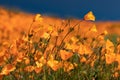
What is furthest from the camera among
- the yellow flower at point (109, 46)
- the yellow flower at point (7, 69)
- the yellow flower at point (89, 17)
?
the yellow flower at point (89, 17)

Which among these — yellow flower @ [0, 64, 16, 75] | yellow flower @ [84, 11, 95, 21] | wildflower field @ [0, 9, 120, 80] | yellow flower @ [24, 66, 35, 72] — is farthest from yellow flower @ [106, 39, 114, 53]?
yellow flower @ [0, 64, 16, 75]

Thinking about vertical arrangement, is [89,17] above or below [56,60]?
above

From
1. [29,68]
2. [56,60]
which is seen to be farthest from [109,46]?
[29,68]

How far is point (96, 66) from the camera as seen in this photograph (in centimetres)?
433

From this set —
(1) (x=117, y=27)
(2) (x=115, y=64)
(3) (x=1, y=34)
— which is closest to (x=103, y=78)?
(2) (x=115, y=64)

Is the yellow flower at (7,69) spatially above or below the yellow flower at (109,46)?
below

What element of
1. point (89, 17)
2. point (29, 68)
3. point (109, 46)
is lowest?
point (29, 68)

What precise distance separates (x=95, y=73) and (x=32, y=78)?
606 mm

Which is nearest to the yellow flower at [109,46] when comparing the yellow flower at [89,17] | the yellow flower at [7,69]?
the yellow flower at [89,17]

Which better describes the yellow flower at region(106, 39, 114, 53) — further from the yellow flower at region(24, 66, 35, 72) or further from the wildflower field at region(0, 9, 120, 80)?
the yellow flower at region(24, 66, 35, 72)

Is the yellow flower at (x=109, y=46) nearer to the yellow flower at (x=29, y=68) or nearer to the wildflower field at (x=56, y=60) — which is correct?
the wildflower field at (x=56, y=60)

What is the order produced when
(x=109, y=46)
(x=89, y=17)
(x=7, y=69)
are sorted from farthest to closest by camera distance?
1. (x=89, y=17)
2. (x=109, y=46)
3. (x=7, y=69)

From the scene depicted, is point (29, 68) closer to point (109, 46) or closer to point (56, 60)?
point (56, 60)

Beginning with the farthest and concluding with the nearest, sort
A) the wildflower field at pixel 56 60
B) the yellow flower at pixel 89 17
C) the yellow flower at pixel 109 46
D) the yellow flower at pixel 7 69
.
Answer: the yellow flower at pixel 89 17, the yellow flower at pixel 109 46, the wildflower field at pixel 56 60, the yellow flower at pixel 7 69
